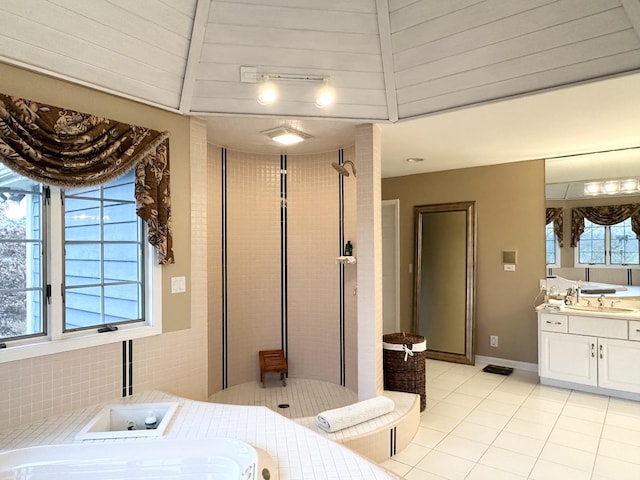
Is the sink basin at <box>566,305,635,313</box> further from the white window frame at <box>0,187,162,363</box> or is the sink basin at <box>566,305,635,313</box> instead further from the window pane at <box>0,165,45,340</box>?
the window pane at <box>0,165,45,340</box>

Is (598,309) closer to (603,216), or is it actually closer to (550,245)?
(550,245)

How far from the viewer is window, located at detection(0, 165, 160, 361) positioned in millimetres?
2133

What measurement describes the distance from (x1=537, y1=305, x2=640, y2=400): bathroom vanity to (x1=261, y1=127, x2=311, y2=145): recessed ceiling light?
298 cm

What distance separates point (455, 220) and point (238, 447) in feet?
12.9

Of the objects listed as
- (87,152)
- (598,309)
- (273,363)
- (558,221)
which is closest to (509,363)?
(598,309)

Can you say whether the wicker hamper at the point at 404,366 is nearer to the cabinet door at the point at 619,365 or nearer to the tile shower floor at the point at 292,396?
the tile shower floor at the point at 292,396

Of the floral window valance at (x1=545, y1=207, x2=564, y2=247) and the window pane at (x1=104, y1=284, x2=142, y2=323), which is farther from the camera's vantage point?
the floral window valance at (x1=545, y1=207, x2=564, y2=247)

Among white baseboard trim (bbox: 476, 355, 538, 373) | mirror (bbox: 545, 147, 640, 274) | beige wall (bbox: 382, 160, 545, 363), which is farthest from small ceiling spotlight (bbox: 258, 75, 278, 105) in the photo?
white baseboard trim (bbox: 476, 355, 538, 373)

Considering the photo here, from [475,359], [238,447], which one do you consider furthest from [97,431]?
[475,359]

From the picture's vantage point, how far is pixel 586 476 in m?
2.46

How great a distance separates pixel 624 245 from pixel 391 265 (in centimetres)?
257

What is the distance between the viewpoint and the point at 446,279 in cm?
496

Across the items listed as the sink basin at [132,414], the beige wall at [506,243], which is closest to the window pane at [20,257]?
the sink basin at [132,414]

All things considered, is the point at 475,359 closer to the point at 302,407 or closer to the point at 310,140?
the point at 302,407
